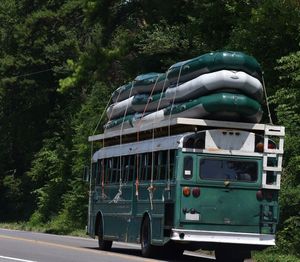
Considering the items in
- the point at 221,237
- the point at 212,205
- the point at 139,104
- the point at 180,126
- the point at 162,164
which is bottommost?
the point at 221,237

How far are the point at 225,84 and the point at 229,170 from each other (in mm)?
1845

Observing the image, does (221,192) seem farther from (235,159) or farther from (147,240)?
(147,240)

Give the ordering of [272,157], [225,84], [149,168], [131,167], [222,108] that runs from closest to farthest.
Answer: [222,108] < [225,84] < [272,157] < [149,168] < [131,167]

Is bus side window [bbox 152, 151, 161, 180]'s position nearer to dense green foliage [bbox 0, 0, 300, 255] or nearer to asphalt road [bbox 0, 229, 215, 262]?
asphalt road [bbox 0, 229, 215, 262]

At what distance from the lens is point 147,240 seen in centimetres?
1777

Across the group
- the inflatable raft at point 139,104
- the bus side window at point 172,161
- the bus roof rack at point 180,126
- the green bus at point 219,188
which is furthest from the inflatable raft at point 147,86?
the bus side window at point 172,161

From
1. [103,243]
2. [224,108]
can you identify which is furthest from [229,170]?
[103,243]

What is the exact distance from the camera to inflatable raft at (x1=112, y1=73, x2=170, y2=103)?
1868cm

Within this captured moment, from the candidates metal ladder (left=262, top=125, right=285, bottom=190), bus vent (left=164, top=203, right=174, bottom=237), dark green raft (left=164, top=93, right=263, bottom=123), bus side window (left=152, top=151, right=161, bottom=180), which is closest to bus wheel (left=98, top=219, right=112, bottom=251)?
bus side window (left=152, top=151, right=161, bottom=180)

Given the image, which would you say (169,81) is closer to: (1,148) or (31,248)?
(31,248)

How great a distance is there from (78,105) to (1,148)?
23.1ft

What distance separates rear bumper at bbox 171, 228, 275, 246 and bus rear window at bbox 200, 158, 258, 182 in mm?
1166

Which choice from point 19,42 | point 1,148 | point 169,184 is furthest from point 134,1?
point 169,184

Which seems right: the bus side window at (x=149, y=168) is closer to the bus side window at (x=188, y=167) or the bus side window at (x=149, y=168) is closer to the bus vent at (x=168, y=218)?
the bus vent at (x=168, y=218)
